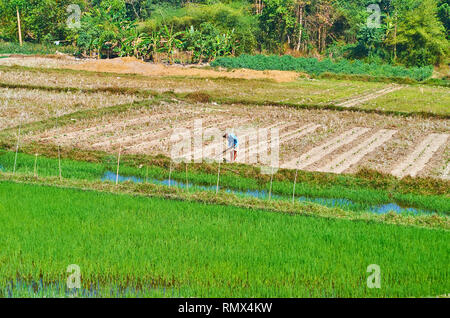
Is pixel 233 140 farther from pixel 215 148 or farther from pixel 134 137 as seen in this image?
pixel 134 137

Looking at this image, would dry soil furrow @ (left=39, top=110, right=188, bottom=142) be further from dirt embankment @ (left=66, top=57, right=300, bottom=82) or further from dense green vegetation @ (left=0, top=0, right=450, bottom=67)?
dense green vegetation @ (left=0, top=0, right=450, bottom=67)

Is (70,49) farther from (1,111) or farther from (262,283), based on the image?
(262,283)

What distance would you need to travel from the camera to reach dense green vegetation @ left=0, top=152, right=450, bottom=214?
8.04 metres

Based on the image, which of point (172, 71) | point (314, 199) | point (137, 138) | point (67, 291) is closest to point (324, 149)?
point (314, 199)

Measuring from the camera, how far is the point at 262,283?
15.9ft

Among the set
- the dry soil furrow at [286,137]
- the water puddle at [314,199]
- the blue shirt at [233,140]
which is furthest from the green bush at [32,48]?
the water puddle at [314,199]

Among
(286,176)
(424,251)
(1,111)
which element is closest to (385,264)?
(424,251)

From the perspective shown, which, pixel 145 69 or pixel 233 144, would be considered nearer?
pixel 233 144

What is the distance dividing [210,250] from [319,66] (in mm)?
21417

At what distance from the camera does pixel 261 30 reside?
31922 mm

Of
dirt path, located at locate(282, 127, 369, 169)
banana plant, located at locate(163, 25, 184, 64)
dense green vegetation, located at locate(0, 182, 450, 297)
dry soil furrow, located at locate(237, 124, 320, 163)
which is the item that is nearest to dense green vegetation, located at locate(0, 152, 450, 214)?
dirt path, located at locate(282, 127, 369, 169)

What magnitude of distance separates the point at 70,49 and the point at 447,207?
2770 centimetres

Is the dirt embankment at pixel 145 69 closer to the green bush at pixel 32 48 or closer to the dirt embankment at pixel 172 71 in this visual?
the dirt embankment at pixel 172 71

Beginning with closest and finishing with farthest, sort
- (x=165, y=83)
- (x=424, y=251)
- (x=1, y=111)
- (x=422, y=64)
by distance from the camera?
(x=424, y=251) → (x=1, y=111) → (x=165, y=83) → (x=422, y=64)
